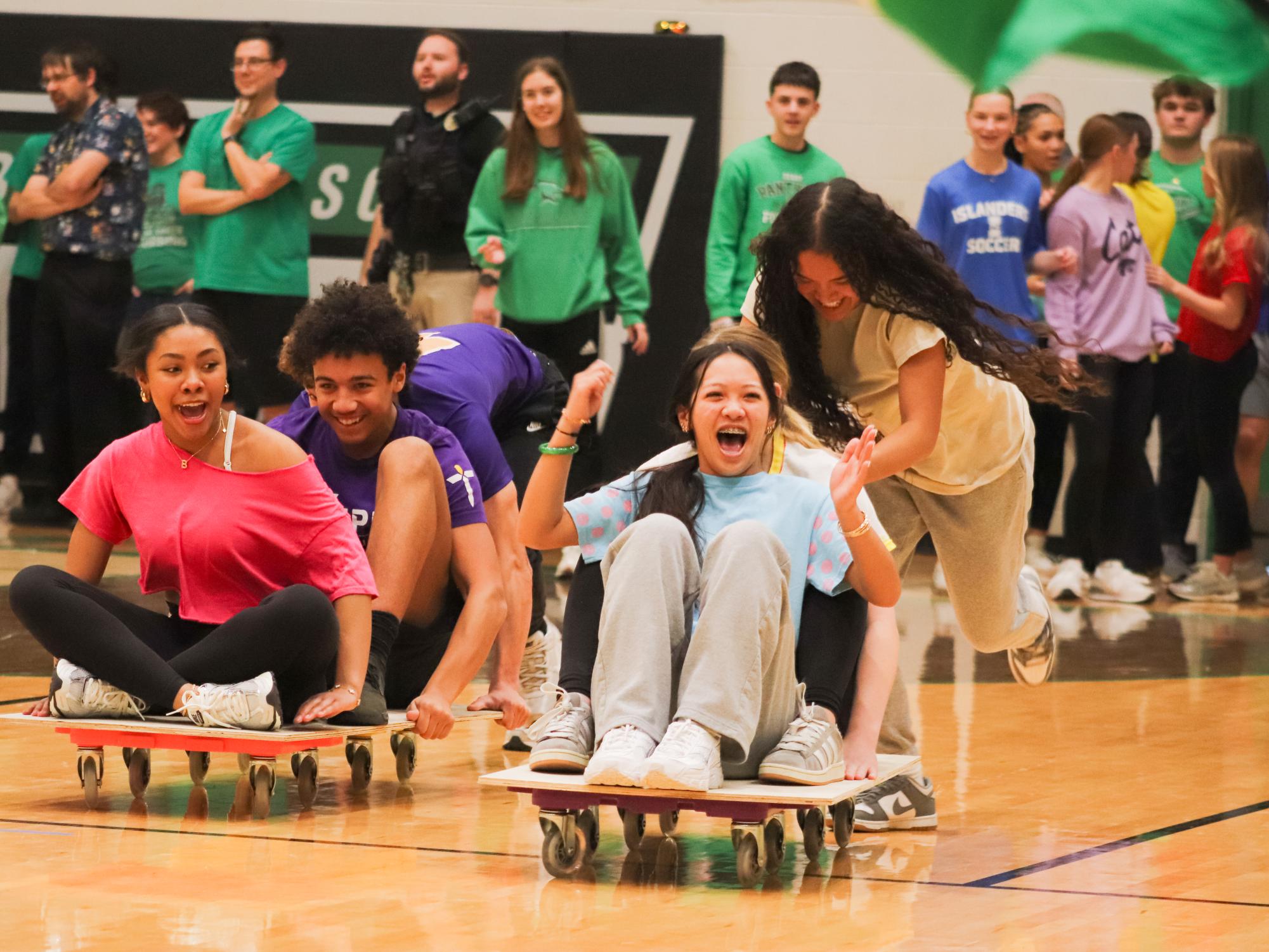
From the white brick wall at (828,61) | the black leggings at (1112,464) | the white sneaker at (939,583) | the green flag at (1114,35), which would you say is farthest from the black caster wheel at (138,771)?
the green flag at (1114,35)

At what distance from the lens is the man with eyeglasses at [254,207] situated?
7629 millimetres

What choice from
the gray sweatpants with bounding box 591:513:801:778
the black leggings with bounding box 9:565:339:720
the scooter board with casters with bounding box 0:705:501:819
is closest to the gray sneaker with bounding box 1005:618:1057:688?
the gray sweatpants with bounding box 591:513:801:778

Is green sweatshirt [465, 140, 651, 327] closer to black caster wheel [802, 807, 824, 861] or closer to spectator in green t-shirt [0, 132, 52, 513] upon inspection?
spectator in green t-shirt [0, 132, 52, 513]

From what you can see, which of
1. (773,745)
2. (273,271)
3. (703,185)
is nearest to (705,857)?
(773,745)

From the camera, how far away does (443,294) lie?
7.48 metres

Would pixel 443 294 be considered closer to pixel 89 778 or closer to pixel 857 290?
pixel 857 290

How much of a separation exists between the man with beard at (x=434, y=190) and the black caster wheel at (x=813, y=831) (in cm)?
418

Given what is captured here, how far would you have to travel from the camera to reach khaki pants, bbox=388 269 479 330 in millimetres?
7473

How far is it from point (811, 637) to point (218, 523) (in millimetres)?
1135

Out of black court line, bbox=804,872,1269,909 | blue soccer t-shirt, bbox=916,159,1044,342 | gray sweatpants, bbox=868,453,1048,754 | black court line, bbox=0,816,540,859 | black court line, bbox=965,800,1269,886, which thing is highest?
blue soccer t-shirt, bbox=916,159,1044,342

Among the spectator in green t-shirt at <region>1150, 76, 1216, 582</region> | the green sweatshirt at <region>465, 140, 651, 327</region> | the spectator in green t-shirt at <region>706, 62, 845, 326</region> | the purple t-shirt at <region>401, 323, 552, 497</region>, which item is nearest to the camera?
the purple t-shirt at <region>401, 323, 552, 497</region>

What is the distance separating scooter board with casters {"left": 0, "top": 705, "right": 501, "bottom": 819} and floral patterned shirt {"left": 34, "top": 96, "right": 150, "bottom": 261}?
4711 millimetres

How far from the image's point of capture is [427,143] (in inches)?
286

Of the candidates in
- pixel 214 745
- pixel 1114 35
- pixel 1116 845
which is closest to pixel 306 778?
pixel 214 745
